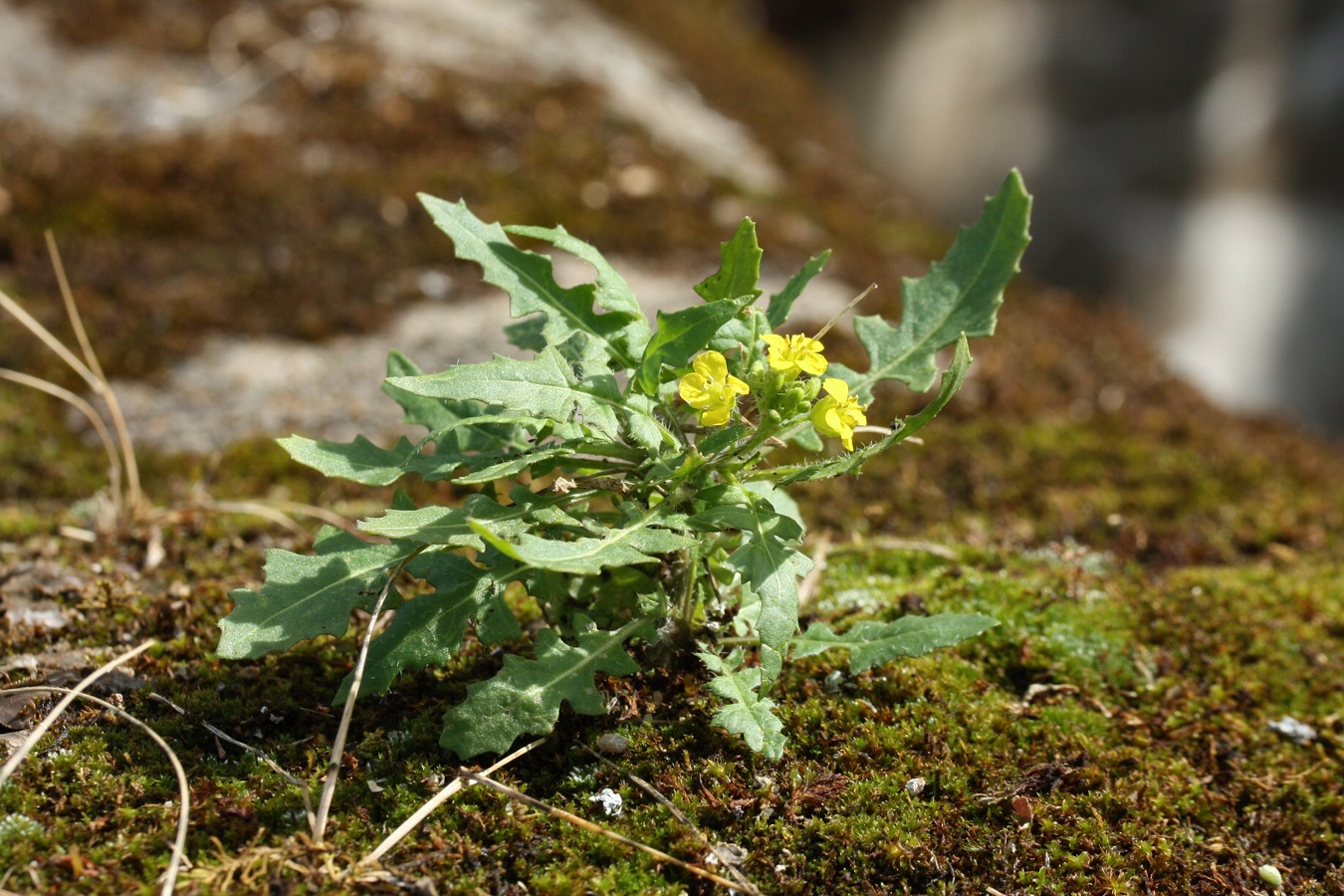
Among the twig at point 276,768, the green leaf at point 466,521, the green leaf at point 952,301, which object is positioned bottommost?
the twig at point 276,768

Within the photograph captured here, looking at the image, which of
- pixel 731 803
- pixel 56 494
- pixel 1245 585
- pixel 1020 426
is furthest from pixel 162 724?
pixel 1020 426

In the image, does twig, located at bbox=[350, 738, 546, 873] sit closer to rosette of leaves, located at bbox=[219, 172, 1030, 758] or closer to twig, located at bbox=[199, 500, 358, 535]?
rosette of leaves, located at bbox=[219, 172, 1030, 758]

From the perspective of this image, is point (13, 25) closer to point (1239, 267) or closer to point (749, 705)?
point (749, 705)

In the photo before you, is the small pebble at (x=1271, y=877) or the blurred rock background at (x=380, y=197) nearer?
the small pebble at (x=1271, y=877)

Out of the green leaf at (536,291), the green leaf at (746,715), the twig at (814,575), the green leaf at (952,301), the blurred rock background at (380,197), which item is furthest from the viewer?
the blurred rock background at (380,197)

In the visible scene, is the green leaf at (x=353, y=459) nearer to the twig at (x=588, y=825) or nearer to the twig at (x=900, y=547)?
the twig at (x=588, y=825)

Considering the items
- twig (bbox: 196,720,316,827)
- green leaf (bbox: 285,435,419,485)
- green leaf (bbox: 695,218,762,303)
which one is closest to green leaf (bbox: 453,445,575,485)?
green leaf (bbox: 285,435,419,485)

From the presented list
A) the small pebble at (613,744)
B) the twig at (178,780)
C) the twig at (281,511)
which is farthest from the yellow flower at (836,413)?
the twig at (281,511)

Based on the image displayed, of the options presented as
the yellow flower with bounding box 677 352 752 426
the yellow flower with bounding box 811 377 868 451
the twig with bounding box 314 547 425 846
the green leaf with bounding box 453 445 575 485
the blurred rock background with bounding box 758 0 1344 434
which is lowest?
the twig with bounding box 314 547 425 846
